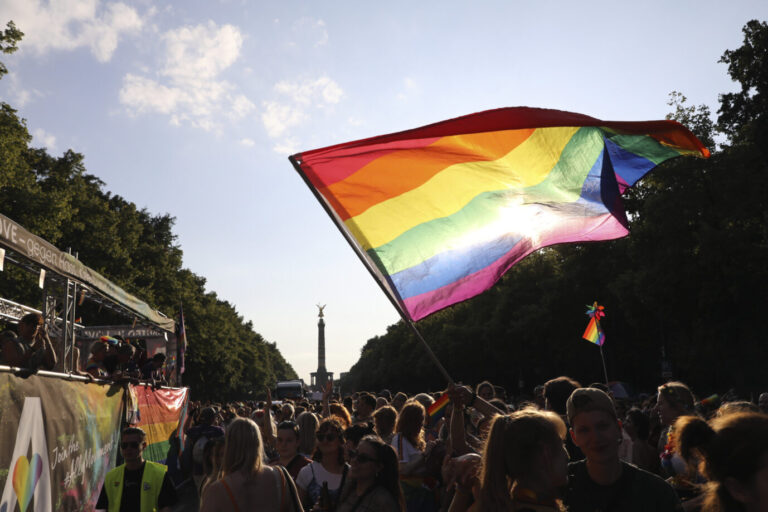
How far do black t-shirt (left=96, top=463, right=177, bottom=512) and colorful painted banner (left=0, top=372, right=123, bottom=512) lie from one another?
1033 mm

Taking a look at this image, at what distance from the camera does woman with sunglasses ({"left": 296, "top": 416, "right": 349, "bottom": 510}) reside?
18.2 feet

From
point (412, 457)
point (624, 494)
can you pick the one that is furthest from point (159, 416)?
point (624, 494)

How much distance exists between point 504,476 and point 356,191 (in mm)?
2795

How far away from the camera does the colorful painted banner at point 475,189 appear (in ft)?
17.0

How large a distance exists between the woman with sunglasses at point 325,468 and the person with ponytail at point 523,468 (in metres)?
2.75

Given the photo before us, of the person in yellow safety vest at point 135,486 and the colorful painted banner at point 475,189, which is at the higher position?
the colorful painted banner at point 475,189

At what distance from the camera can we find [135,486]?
19.4 ft

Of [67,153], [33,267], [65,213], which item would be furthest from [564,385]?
[67,153]

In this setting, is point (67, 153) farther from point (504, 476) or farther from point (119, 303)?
point (504, 476)

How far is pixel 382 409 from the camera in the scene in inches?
271

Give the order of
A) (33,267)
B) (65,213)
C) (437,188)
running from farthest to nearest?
1. (65,213)
2. (33,267)
3. (437,188)

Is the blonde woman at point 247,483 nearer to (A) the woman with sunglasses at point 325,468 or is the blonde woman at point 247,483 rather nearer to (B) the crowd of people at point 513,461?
(B) the crowd of people at point 513,461

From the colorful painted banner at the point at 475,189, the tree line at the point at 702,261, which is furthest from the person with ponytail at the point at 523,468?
the tree line at the point at 702,261

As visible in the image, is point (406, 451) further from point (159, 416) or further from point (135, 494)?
point (159, 416)
